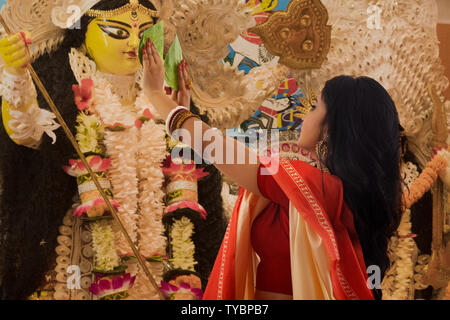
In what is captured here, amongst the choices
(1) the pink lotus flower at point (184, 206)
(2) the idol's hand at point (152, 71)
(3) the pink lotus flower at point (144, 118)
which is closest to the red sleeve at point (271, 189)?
(2) the idol's hand at point (152, 71)

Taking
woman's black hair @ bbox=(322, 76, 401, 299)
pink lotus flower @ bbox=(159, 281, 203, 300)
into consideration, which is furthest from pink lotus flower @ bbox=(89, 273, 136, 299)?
woman's black hair @ bbox=(322, 76, 401, 299)

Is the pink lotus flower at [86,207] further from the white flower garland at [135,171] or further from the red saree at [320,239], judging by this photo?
the red saree at [320,239]

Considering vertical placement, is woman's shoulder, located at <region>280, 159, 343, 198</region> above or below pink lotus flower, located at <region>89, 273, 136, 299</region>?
above

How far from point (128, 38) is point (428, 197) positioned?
1543mm

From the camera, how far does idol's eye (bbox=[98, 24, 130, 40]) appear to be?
2.12 meters

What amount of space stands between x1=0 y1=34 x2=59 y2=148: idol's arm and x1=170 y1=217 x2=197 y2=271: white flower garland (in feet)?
2.15

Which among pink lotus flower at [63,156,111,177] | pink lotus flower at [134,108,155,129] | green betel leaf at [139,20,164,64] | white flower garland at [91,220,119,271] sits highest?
Result: green betel leaf at [139,20,164,64]

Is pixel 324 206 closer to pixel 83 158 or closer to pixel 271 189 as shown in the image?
pixel 271 189

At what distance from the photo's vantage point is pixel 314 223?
143cm

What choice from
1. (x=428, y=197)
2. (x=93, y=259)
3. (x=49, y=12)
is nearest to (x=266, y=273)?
(x=93, y=259)

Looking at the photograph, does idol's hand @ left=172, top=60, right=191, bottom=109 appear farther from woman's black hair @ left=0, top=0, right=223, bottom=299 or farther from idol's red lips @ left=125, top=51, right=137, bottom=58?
woman's black hair @ left=0, top=0, right=223, bottom=299

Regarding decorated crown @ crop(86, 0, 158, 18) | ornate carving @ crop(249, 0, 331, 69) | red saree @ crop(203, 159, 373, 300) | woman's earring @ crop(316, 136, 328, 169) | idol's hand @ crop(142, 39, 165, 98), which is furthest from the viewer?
ornate carving @ crop(249, 0, 331, 69)

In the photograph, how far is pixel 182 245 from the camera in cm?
217
